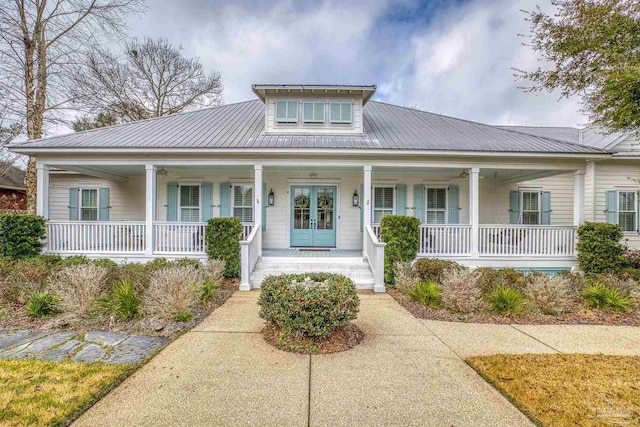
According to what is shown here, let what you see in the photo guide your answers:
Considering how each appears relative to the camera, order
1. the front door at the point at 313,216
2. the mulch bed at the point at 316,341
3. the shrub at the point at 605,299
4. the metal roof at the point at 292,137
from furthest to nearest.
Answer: the front door at the point at 313,216
the metal roof at the point at 292,137
the shrub at the point at 605,299
the mulch bed at the point at 316,341

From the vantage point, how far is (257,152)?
26.8 feet

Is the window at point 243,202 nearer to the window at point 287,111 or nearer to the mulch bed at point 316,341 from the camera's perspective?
the window at point 287,111

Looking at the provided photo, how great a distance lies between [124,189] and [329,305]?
1067 cm

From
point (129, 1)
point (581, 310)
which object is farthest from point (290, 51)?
point (581, 310)

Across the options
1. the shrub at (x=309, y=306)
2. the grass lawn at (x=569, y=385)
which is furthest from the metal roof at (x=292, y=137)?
the grass lawn at (x=569, y=385)

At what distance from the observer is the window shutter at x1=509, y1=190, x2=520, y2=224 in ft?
36.1

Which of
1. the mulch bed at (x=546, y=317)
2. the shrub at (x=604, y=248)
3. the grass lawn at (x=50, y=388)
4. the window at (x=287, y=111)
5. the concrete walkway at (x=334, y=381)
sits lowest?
the mulch bed at (x=546, y=317)

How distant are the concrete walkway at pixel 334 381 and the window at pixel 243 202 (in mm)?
5905

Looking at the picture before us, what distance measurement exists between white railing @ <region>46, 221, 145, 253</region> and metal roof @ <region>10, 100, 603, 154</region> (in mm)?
2153

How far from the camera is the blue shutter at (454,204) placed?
10.5 meters

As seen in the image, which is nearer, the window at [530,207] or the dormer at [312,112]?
the dormer at [312,112]

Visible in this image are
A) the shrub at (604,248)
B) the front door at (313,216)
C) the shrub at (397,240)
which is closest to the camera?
the shrub at (397,240)

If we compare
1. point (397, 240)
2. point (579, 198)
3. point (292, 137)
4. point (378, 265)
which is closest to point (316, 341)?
point (378, 265)

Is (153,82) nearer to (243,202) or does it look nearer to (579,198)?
(243,202)
